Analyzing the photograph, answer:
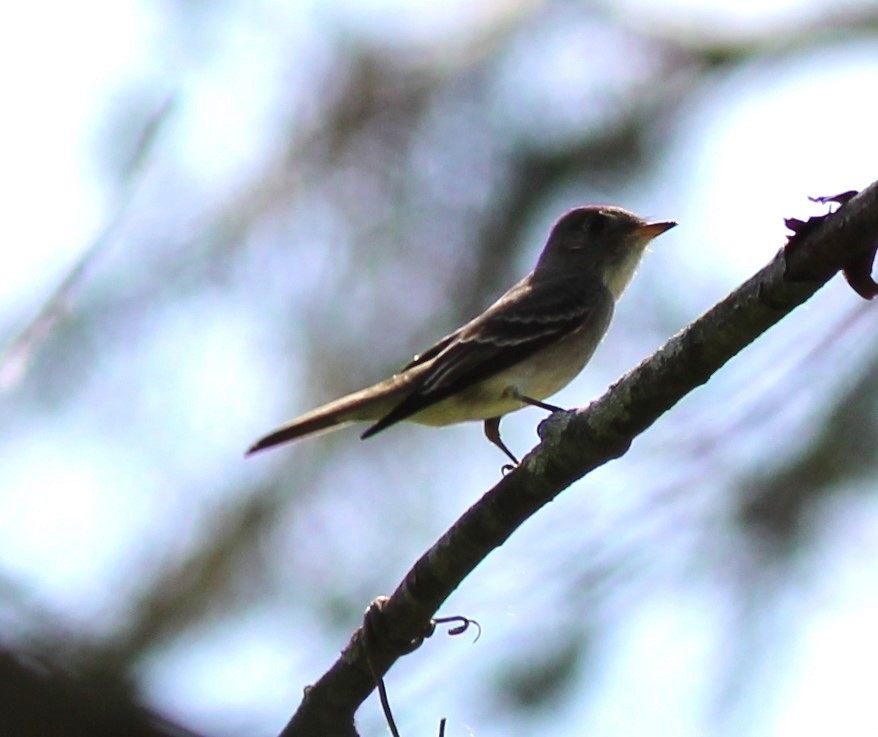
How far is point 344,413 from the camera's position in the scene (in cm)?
565

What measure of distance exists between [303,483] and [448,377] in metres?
4.39

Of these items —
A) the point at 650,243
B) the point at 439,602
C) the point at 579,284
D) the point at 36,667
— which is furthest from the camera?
the point at 650,243

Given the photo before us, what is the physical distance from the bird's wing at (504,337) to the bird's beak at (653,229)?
0.44 metres

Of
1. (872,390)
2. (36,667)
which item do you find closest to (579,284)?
(872,390)

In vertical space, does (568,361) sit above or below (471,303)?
below

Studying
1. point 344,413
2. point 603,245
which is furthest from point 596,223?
point 344,413

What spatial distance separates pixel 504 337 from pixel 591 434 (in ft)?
9.63

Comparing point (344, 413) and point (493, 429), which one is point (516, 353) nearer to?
Answer: point (493, 429)

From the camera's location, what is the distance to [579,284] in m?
6.90

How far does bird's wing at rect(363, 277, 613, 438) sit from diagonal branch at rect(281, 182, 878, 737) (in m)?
A: 1.73

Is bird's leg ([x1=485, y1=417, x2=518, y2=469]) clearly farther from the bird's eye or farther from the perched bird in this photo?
the bird's eye

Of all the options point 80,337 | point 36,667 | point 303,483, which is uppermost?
point 80,337

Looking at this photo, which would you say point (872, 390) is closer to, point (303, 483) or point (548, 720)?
point (548, 720)

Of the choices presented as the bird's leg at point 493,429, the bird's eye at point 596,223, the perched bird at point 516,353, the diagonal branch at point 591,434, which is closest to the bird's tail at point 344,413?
the perched bird at point 516,353
